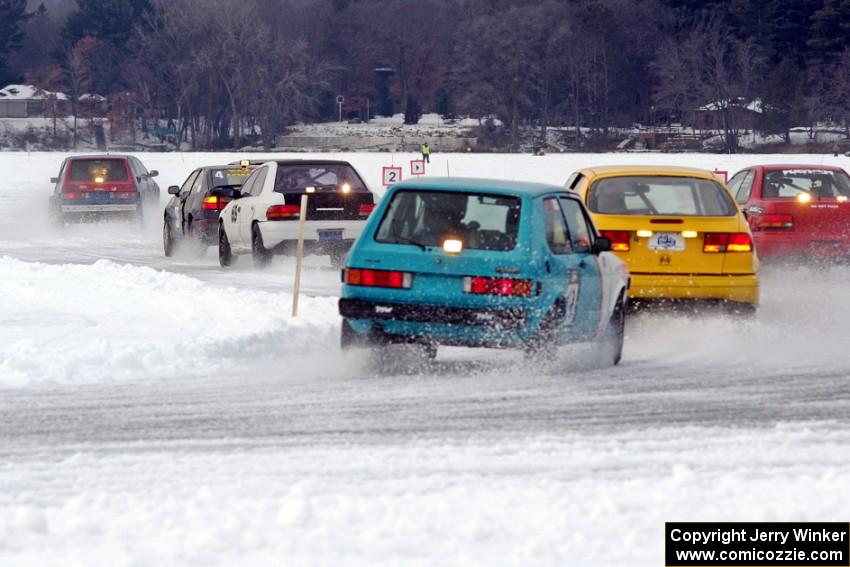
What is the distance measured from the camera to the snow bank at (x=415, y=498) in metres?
5.87

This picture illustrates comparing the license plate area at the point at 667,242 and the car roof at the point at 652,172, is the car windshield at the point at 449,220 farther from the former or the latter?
the car roof at the point at 652,172

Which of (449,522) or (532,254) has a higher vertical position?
(532,254)

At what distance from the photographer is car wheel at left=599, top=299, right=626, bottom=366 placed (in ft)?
38.9

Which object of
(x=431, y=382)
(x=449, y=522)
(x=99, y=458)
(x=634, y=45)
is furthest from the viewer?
(x=634, y=45)

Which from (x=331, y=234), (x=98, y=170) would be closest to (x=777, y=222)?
(x=331, y=234)

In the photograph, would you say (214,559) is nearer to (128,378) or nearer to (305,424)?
(305,424)

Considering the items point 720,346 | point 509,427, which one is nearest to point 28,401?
point 509,427

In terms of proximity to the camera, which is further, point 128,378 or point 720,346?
point 720,346

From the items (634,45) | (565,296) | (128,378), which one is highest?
(634,45)

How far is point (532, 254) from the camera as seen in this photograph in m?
10.7

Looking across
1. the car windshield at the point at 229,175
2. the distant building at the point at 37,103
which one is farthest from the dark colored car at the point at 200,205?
the distant building at the point at 37,103

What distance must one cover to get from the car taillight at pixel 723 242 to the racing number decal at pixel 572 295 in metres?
2.54

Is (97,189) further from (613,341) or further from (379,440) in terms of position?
(379,440)

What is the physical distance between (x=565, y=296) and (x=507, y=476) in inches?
151
